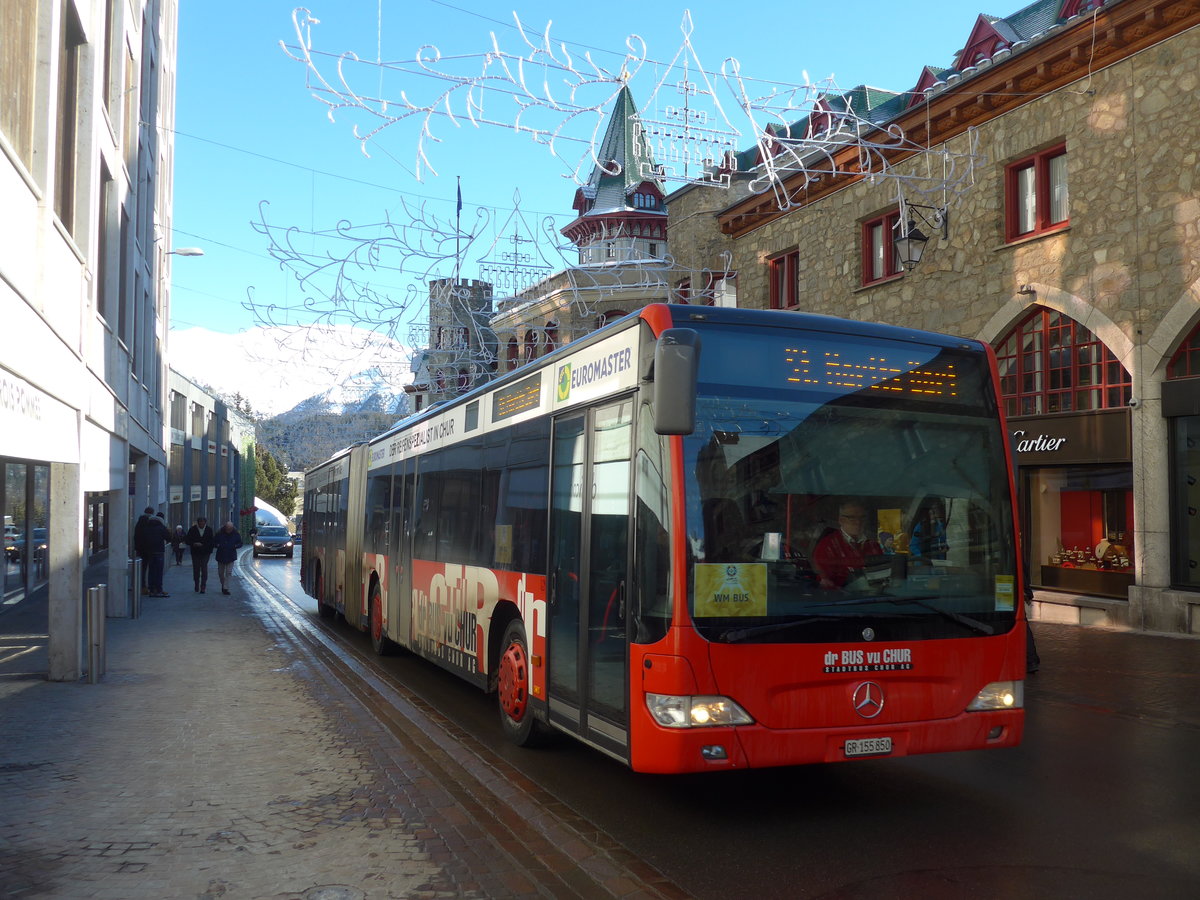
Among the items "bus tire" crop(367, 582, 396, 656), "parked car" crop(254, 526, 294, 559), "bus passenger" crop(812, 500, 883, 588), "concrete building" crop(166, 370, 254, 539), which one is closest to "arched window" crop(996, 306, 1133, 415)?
"bus tire" crop(367, 582, 396, 656)

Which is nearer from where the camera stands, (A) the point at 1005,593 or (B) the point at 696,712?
(B) the point at 696,712

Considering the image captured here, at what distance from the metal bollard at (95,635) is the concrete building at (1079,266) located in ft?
33.2

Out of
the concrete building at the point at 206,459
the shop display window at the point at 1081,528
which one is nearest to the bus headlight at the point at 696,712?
the shop display window at the point at 1081,528

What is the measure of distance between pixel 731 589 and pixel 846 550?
0.71m

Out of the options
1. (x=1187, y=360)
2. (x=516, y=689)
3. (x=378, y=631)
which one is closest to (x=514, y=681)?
(x=516, y=689)

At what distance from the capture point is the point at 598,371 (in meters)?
6.82

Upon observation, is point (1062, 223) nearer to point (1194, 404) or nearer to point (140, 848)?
point (1194, 404)

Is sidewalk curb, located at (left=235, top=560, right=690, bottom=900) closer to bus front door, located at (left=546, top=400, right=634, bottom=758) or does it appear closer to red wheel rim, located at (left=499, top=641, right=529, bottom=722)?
red wheel rim, located at (left=499, top=641, right=529, bottom=722)

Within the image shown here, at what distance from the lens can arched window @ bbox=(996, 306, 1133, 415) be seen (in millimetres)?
16391

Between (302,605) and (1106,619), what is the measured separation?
15317 mm

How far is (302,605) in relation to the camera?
2259 centimetres

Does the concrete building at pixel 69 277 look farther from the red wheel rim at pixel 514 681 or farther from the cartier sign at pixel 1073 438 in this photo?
the cartier sign at pixel 1073 438

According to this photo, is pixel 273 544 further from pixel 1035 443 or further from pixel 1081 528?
pixel 1081 528

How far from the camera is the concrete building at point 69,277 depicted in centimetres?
854
